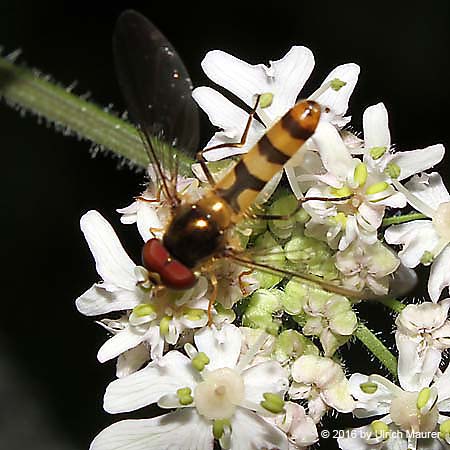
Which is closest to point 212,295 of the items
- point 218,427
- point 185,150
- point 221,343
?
point 221,343

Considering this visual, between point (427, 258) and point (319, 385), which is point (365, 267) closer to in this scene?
point (427, 258)

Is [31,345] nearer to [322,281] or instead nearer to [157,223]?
[157,223]

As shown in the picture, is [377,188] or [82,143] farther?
[82,143]

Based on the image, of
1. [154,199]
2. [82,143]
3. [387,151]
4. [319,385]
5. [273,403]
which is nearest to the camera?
[273,403]

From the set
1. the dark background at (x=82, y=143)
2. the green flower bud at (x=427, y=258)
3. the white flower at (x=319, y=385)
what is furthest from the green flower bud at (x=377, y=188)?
the dark background at (x=82, y=143)

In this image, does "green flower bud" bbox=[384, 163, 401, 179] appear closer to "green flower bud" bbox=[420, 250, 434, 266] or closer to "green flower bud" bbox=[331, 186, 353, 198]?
"green flower bud" bbox=[331, 186, 353, 198]

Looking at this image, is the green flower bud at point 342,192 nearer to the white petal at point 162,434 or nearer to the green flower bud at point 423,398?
the green flower bud at point 423,398

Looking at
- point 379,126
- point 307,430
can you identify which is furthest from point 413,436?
point 379,126
